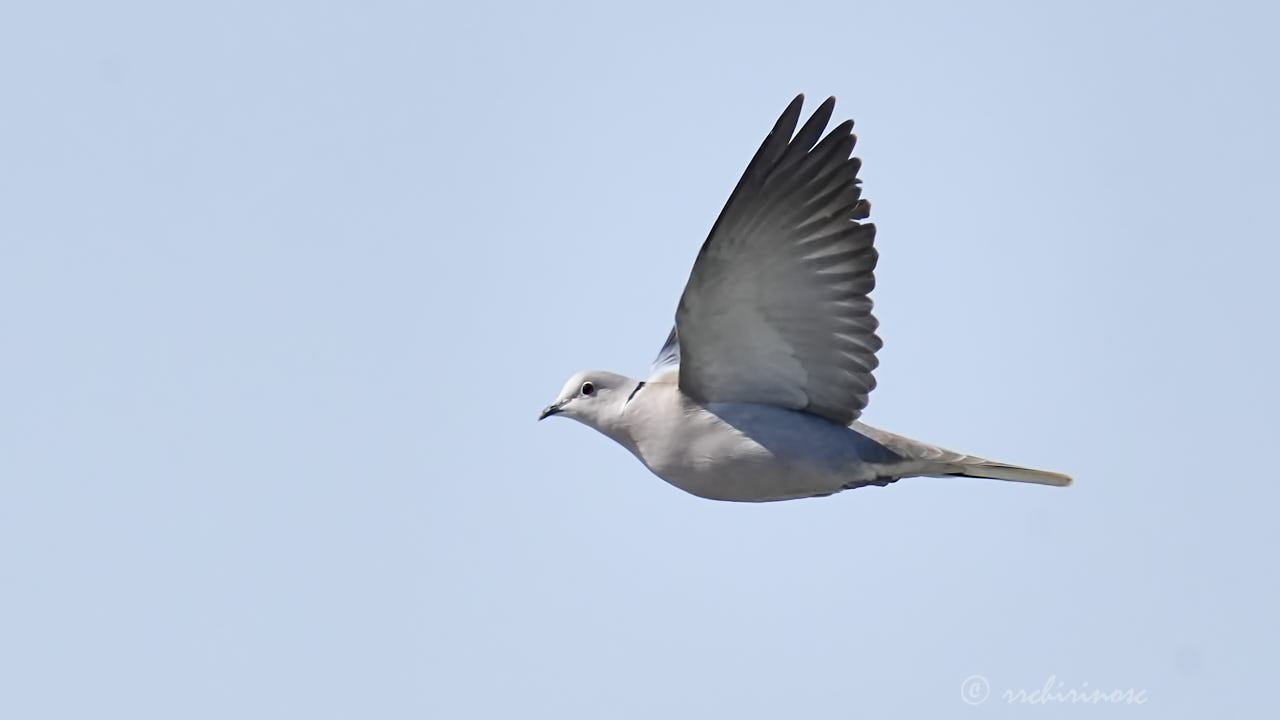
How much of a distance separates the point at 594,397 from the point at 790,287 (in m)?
1.70

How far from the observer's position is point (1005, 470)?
11.0 metres

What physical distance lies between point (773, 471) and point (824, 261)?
4.31ft

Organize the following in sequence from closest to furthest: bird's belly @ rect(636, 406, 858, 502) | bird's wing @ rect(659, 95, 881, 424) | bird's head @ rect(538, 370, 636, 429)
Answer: bird's wing @ rect(659, 95, 881, 424), bird's belly @ rect(636, 406, 858, 502), bird's head @ rect(538, 370, 636, 429)

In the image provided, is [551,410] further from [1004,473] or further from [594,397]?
[1004,473]

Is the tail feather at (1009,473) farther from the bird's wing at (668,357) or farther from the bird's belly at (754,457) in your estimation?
the bird's wing at (668,357)

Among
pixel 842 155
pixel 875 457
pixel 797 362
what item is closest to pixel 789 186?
pixel 842 155

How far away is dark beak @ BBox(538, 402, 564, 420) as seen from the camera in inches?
460

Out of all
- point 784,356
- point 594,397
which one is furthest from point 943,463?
point 594,397

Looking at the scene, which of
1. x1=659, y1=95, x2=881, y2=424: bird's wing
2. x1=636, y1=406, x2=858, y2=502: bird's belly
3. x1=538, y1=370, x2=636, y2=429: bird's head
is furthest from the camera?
x1=538, y1=370, x2=636, y2=429: bird's head

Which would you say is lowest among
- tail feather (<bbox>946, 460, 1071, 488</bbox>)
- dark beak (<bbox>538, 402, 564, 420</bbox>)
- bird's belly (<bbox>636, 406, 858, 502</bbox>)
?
tail feather (<bbox>946, 460, 1071, 488</bbox>)

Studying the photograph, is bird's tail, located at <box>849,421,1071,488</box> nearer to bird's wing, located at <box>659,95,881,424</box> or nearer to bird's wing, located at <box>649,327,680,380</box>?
bird's wing, located at <box>659,95,881,424</box>

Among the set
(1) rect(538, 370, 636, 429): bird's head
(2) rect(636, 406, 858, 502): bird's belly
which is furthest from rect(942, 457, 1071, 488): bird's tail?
(1) rect(538, 370, 636, 429): bird's head

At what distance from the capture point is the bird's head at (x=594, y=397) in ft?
37.3

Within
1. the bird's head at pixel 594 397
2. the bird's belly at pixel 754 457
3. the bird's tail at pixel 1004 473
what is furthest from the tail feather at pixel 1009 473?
the bird's head at pixel 594 397
